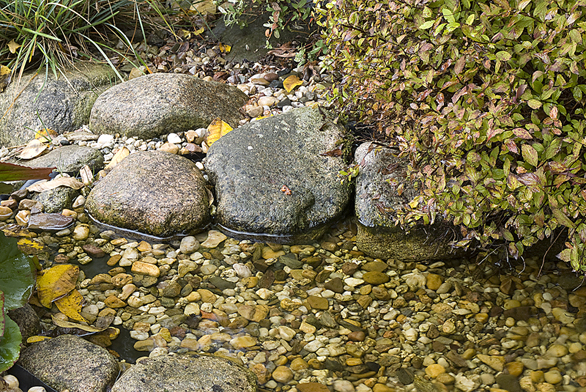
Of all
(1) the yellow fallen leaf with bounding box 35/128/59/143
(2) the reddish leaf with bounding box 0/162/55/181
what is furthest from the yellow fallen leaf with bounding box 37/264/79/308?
(1) the yellow fallen leaf with bounding box 35/128/59/143

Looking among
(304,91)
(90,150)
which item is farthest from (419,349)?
(90,150)

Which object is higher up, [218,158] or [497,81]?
[497,81]

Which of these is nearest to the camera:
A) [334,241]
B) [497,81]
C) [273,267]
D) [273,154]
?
[497,81]

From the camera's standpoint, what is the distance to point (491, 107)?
6.24 feet

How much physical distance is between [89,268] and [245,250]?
34.6 inches

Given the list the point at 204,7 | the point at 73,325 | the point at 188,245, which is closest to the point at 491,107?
the point at 188,245

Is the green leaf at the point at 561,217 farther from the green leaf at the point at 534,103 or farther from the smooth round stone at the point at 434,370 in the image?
the smooth round stone at the point at 434,370

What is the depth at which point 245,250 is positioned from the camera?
9.41 ft

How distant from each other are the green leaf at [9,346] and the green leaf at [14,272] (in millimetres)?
172

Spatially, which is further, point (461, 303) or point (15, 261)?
point (461, 303)

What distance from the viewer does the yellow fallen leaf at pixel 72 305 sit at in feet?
7.73

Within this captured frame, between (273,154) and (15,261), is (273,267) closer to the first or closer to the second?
(273,154)

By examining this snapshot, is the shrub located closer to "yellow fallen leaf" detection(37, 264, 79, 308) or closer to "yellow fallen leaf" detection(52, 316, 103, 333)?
"yellow fallen leaf" detection(52, 316, 103, 333)

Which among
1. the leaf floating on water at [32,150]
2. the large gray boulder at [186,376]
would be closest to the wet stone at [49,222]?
the leaf floating on water at [32,150]
